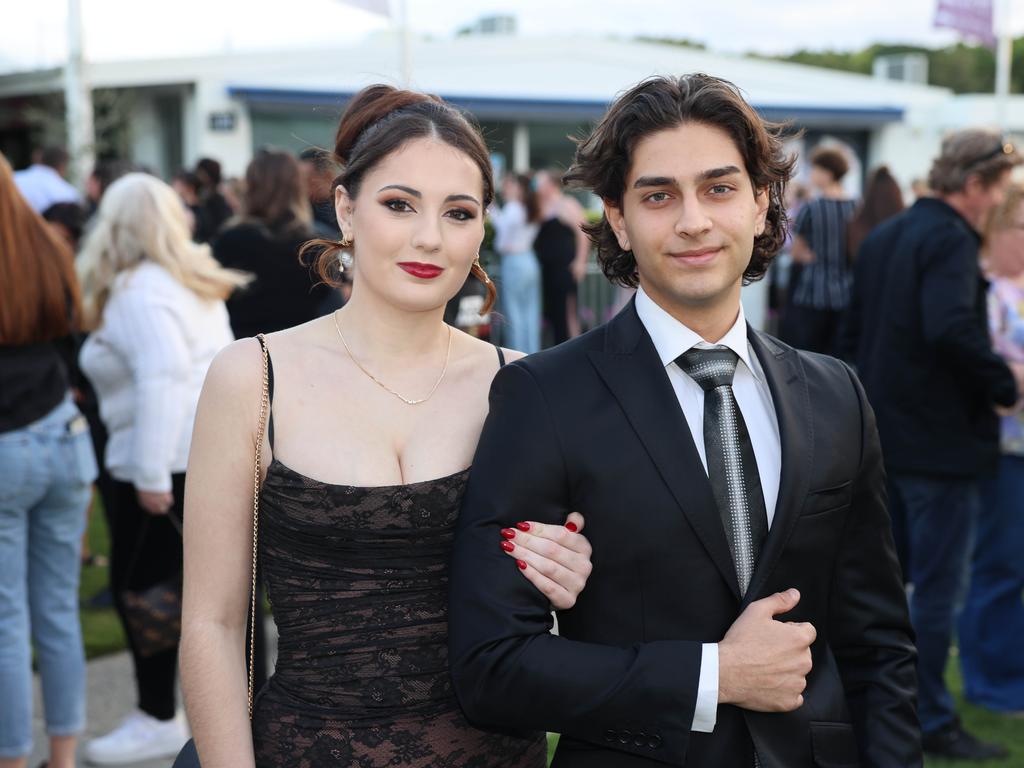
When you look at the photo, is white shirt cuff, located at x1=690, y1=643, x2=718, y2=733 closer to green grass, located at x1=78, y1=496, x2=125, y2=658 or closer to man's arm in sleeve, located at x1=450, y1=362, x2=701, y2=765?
man's arm in sleeve, located at x1=450, y1=362, x2=701, y2=765

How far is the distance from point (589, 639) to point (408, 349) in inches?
29.2

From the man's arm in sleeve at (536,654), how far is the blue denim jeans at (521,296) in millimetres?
10565

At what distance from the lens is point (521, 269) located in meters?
12.7

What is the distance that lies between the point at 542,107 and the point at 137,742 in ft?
62.2

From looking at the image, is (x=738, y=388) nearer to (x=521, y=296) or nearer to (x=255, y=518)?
(x=255, y=518)

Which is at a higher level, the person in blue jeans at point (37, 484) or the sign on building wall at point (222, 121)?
the sign on building wall at point (222, 121)

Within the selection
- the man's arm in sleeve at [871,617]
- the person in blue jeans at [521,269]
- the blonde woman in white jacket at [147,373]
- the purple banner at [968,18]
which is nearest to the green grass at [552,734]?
the blonde woman in white jacket at [147,373]

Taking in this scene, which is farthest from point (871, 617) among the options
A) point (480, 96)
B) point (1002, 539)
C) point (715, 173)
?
point (480, 96)

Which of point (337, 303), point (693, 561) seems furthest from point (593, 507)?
point (337, 303)

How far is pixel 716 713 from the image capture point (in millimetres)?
1942

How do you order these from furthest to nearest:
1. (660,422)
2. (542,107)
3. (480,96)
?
(542,107)
(480,96)
(660,422)

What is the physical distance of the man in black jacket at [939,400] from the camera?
4473 mm

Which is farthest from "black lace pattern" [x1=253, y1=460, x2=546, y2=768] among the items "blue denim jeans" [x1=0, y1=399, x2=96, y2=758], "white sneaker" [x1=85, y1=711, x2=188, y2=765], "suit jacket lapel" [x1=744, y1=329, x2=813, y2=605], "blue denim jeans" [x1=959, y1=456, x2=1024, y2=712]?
"blue denim jeans" [x1=959, y1=456, x2=1024, y2=712]

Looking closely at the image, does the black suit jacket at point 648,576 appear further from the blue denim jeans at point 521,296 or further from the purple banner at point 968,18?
the purple banner at point 968,18
